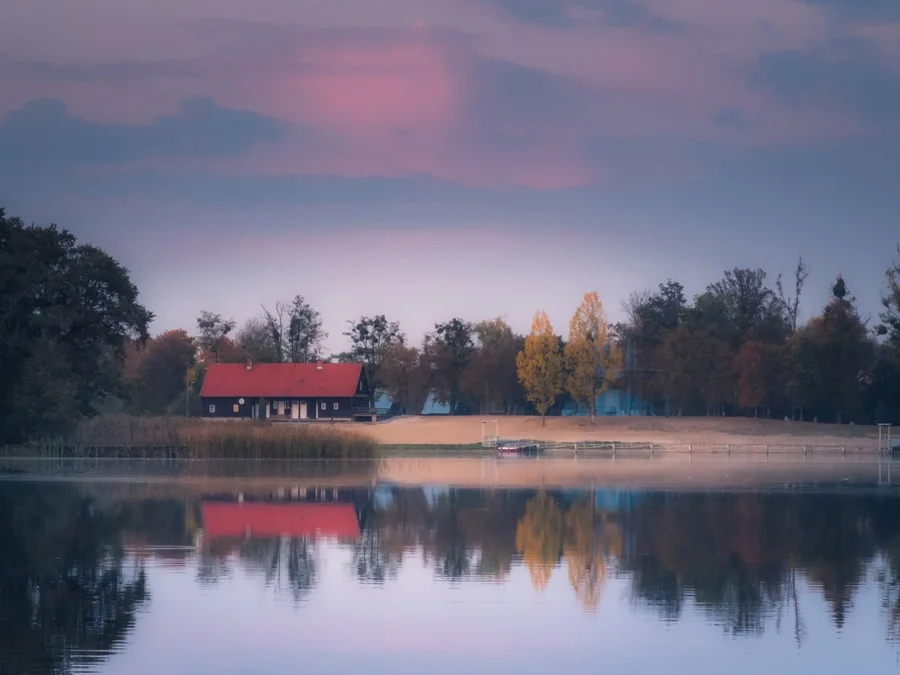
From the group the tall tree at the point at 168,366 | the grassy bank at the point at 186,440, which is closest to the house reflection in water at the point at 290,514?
the grassy bank at the point at 186,440

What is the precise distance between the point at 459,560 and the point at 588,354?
68.7 m

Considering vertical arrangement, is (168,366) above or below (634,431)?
above

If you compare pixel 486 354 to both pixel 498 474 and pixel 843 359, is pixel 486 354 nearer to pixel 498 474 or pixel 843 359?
pixel 843 359

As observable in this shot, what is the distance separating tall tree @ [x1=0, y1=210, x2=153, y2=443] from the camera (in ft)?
188

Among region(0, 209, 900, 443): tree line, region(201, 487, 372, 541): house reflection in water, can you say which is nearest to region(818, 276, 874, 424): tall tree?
region(0, 209, 900, 443): tree line

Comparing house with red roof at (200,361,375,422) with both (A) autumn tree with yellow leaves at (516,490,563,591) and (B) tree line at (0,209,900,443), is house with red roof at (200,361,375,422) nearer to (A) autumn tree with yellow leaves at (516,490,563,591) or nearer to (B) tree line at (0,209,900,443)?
(B) tree line at (0,209,900,443)

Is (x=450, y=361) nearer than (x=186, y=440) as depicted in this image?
No

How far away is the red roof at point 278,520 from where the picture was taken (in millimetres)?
28844

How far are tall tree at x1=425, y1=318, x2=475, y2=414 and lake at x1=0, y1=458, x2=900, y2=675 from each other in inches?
2509

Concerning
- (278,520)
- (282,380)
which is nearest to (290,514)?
(278,520)

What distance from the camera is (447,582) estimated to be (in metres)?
21.6

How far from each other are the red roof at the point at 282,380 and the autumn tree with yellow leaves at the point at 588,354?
1840cm

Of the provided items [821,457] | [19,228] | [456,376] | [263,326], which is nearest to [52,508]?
[19,228]

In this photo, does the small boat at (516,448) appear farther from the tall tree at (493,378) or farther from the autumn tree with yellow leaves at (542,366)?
the tall tree at (493,378)
